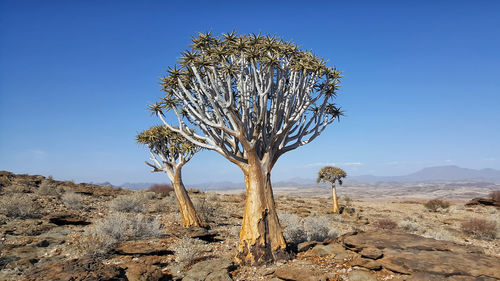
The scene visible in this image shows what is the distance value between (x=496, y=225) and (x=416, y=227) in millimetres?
3832

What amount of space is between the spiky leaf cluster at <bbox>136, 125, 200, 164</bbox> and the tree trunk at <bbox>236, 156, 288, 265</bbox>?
543 centimetres

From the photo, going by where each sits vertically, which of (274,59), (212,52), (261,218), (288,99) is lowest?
(261,218)

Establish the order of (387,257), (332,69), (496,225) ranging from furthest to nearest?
(496,225) < (332,69) < (387,257)

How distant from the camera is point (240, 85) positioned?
24.6 ft

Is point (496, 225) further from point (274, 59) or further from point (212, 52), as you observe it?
point (212, 52)

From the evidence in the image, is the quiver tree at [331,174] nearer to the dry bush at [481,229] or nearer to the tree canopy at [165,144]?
the dry bush at [481,229]

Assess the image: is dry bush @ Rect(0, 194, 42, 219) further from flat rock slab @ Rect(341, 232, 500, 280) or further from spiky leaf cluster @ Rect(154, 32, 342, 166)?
flat rock slab @ Rect(341, 232, 500, 280)

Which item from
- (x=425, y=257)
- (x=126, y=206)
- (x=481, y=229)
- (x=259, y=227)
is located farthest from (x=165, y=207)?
(x=481, y=229)

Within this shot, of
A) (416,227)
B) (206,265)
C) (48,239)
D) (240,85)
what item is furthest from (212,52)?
(416,227)

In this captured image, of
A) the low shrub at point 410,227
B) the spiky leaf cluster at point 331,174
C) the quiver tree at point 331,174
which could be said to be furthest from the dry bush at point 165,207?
the low shrub at point 410,227

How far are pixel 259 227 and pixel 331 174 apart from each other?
16.3m

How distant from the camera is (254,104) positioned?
773 centimetres

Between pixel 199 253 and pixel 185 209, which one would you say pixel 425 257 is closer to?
pixel 199 253

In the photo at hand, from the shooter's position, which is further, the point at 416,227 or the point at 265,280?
the point at 416,227
